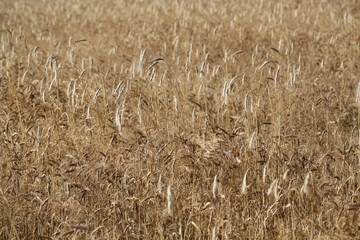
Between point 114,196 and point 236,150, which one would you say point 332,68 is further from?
point 114,196

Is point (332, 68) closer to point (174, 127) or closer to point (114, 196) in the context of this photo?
point (174, 127)

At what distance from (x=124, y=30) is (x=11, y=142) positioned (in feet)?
13.8

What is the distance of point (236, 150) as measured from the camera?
2.24 meters

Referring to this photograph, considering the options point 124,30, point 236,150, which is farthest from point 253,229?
point 124,30

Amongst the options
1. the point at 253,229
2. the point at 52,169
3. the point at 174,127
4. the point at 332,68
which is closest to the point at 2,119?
the point at 52,169

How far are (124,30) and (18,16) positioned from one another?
3.07 metres

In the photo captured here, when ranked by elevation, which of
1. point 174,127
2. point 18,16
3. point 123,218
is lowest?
point 18,16

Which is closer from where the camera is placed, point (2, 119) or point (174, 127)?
point (174, 127)

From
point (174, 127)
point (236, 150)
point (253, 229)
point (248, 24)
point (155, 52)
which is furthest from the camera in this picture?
point (248, 24)

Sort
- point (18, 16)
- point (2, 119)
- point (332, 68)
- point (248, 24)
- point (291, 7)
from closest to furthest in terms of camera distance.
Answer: point (2, 119), point (332, 68), point (248, 24), point (291, 7), point (18, 16)

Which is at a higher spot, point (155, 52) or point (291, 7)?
point (291, 7)

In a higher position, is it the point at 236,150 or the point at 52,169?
the point at 236,150

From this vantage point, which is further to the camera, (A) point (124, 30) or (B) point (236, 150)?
(A) point (124, 30)

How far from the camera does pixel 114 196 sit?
192 cm
